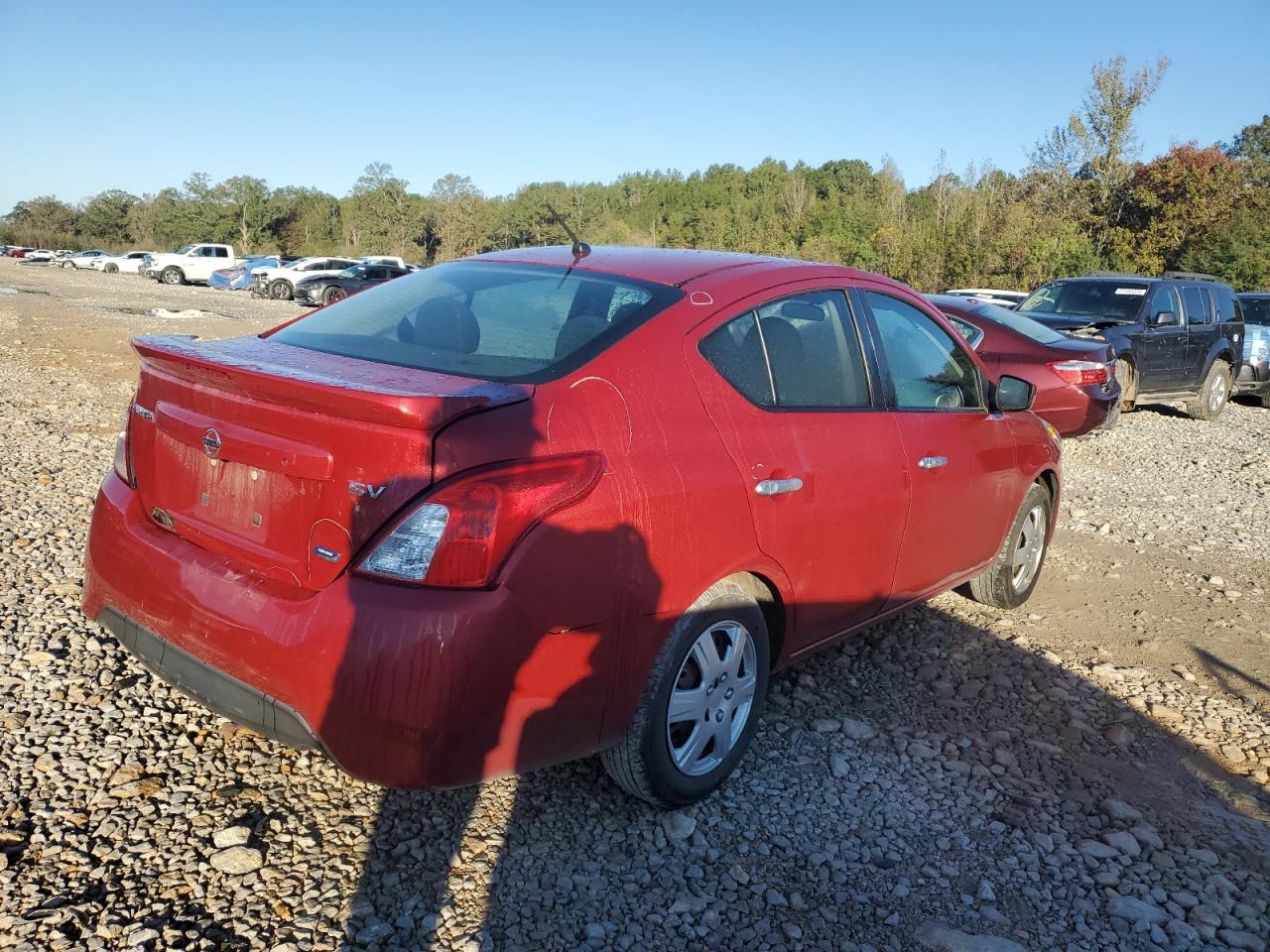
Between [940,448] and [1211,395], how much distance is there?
11548 mm

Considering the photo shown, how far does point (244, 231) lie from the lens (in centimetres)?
7644

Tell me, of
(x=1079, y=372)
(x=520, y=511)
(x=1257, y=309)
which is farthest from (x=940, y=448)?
(x=1257, y=309)

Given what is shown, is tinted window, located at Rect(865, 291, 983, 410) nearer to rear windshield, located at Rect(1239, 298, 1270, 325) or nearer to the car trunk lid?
the car trunk lid

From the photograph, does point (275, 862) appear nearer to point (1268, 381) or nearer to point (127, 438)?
point (127, 438)

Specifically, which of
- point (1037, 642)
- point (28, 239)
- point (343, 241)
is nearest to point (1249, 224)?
point (1037, 642)

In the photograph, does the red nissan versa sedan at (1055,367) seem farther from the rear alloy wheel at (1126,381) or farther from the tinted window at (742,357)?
the tinted window at (742,357)

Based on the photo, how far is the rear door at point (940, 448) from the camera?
3.80 metres

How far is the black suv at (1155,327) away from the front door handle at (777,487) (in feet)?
30.4

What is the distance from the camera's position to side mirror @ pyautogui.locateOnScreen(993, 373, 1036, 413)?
14.6 feet

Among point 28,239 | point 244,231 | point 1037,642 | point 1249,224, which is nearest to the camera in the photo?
point 1037,642

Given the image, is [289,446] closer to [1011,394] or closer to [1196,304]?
[1011,394]

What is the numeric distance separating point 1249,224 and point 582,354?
34.2 m

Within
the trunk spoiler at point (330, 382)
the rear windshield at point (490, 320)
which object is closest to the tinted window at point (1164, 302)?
the rear windshield at point (490, 320)

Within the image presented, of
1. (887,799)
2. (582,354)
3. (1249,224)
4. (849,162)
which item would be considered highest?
(849,162)
